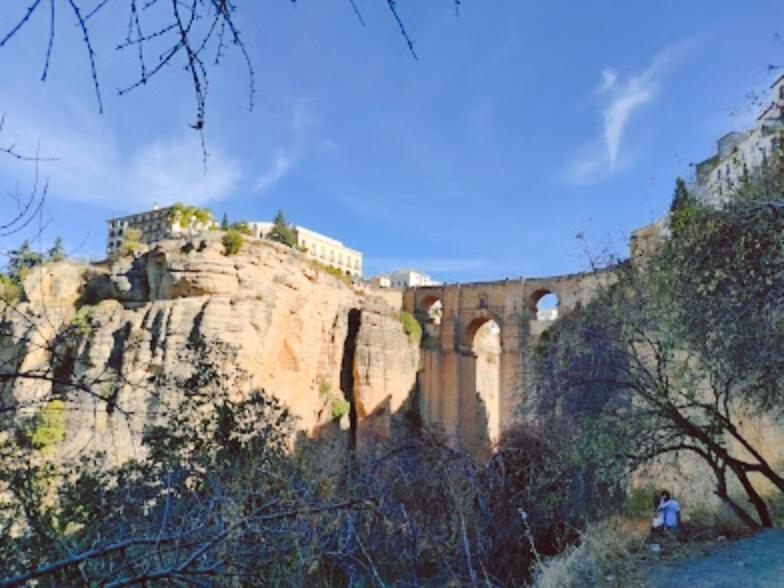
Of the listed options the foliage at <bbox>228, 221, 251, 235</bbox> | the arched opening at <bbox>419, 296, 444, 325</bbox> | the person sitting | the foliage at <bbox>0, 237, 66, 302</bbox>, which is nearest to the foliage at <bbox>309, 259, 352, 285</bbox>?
the foliage at <bbox>228, 221, 251, 235</bbox>

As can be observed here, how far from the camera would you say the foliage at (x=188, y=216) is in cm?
3722

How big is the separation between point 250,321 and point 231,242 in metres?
3.62

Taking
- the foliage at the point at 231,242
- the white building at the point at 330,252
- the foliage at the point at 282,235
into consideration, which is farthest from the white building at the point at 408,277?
the foliage at the point at 231,242

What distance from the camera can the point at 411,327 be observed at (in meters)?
34.3

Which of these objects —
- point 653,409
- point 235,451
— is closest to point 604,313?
point 653,409

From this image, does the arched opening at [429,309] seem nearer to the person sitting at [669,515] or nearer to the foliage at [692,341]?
the foliage at [692,341]

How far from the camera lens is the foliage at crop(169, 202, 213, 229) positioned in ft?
122

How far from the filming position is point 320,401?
27.1 m

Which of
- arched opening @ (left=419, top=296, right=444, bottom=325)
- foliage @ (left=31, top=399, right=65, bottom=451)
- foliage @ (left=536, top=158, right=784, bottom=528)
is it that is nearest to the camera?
foliage @ (left=31, top=399, right=65, bottom=451)

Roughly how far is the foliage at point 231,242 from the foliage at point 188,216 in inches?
522

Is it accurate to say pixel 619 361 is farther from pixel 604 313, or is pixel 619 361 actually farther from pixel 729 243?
pixel 729 243

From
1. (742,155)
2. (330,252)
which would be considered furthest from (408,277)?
(742,155)

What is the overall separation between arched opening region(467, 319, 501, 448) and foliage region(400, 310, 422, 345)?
353cm

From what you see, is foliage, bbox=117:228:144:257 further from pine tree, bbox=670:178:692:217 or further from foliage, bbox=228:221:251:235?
pine tree, bbox=670:178:692:217
